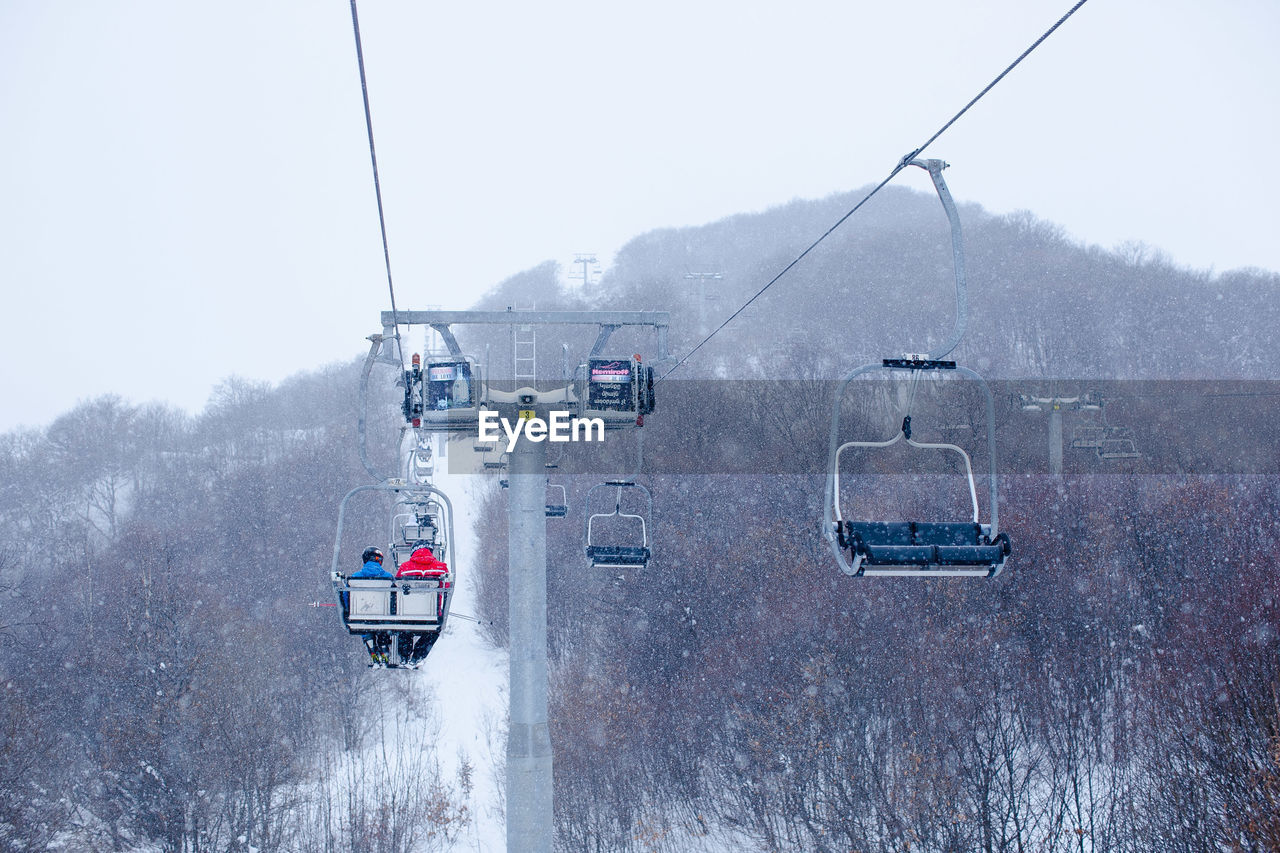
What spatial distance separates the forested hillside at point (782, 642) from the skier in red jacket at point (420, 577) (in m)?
4.12

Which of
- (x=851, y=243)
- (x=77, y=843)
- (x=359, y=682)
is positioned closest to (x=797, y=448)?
(x=359, y=682)

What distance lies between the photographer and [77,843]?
17188mm

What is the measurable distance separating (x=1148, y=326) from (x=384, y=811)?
3918 centimetres

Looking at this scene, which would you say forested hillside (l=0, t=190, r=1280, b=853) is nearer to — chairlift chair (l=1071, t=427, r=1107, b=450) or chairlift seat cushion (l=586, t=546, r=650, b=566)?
chairlift chair (l=1071, t=427, r=1107, b=450)

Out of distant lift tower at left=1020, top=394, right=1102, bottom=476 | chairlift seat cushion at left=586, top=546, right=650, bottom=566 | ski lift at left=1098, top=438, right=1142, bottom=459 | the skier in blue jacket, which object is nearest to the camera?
the skier in blue jacket

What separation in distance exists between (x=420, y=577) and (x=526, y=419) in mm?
2011

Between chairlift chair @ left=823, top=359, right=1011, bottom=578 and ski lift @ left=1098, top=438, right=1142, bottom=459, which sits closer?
chairlift chair @ left=823, top=359, right=1011, bottom=578

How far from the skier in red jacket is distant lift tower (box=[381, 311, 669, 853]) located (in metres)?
0.91

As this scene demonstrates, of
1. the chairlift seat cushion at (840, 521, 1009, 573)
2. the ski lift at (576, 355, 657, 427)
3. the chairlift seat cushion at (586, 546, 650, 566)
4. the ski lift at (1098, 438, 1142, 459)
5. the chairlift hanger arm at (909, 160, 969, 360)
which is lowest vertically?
the ski lift at (1098, 438, 1142, 459)

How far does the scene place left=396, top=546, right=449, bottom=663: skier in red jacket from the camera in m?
6.97

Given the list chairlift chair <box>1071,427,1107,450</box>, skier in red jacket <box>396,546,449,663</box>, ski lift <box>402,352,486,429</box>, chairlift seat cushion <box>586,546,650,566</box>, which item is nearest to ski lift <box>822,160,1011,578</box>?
skier in red jacket <box>396,546,449,663</box>

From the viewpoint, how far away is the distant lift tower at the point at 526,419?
7.99 metres

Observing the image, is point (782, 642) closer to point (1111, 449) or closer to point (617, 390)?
point (1111, 449)

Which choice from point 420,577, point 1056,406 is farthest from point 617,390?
point 1056,406
